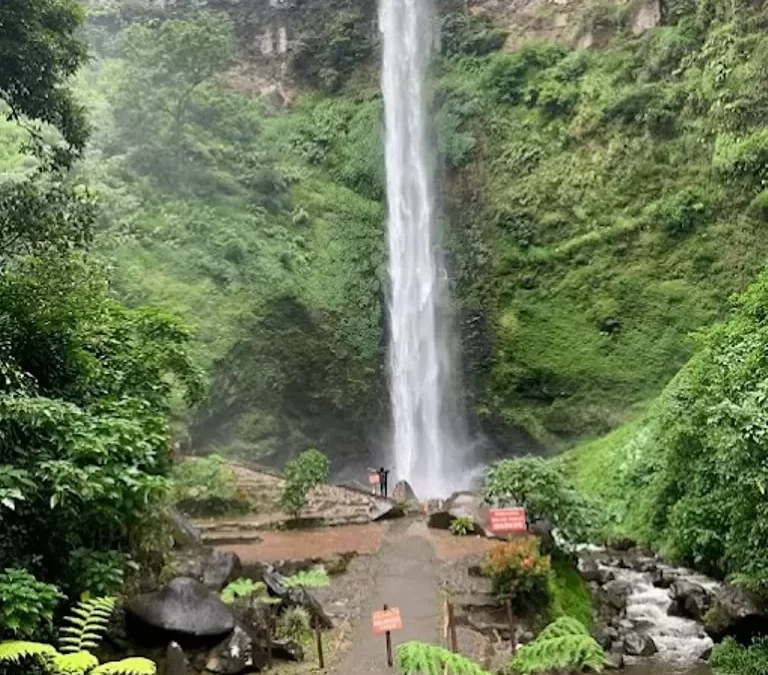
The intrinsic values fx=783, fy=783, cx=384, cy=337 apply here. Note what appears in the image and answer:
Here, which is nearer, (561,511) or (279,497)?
(561,511)

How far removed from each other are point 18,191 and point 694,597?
11514mm

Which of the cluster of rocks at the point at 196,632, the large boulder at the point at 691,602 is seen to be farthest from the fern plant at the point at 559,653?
the large boulder at the point at 691,602

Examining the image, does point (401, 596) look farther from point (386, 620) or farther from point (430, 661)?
point (430, 661)

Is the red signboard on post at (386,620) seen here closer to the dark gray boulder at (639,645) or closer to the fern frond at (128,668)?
the fern frond at (128,668)

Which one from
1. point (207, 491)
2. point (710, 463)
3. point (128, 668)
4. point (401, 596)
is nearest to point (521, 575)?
point (401, 596)

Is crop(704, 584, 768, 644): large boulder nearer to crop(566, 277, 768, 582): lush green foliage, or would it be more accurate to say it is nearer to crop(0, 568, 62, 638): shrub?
crop(566, 277, 768, 582): lush green foliage

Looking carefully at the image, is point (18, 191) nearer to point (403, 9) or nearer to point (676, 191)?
→ point (676, 191)

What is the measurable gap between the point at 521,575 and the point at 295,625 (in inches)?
127

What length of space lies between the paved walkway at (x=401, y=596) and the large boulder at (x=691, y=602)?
3.86 meters

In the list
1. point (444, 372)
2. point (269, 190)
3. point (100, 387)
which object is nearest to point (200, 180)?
point (269, 190)

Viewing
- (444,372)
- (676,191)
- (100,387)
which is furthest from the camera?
(444,372)

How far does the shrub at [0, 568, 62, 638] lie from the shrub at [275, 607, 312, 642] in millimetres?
3498

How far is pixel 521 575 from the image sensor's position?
10398 mm

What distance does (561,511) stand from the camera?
13.0 m
